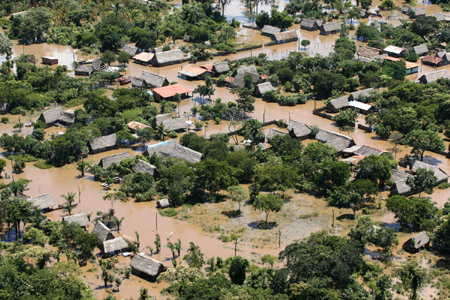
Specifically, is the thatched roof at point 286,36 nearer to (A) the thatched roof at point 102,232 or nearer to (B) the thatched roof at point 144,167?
(B) the thatched roof at point 144,167

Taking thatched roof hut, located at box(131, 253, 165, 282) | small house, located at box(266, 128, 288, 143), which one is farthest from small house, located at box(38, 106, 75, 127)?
thatched roof hut, located at box(131, 253, 165, 282)

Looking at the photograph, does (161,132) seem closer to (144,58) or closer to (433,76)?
(144,58)

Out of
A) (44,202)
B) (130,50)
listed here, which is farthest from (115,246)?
(130,50)

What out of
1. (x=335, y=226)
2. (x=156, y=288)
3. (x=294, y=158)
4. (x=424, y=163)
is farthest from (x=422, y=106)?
(x=156, y=288)

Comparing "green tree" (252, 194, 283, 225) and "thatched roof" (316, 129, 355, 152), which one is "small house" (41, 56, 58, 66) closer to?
"thatched roof" (316, 129, 355, 152)

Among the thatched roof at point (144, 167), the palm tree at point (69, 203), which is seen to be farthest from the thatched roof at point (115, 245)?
the thatched roof at point (144, 167)

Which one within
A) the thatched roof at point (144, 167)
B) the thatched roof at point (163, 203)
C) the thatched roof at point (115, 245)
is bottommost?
the thatched roof at point (163, 203)
